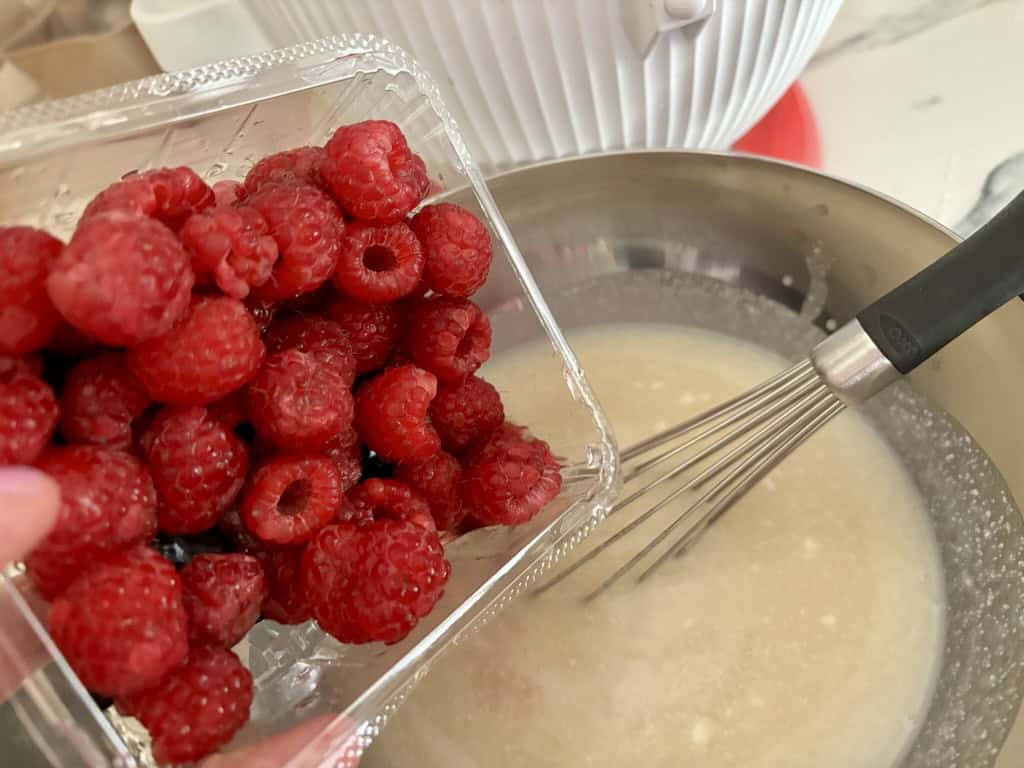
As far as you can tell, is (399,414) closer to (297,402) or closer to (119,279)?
(297,402)

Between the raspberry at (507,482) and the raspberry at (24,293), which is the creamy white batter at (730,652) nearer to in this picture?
the raspberry at (507,482)

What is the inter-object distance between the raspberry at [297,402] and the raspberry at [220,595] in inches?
2.5

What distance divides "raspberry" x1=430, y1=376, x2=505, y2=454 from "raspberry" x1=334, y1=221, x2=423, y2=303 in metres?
0.07

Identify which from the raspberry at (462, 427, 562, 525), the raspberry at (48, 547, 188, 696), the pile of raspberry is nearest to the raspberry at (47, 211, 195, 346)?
the pile of raspberry

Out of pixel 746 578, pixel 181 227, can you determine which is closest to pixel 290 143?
pixel 181 227

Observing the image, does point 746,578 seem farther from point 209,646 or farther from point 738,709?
point 209,646

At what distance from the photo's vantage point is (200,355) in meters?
0.43

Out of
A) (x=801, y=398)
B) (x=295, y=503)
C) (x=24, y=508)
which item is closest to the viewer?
(x=24, y=508)

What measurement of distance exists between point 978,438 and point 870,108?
1.38 feet

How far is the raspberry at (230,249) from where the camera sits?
0.44 metres

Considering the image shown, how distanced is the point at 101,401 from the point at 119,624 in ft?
0.34

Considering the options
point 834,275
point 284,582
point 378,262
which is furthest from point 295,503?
point 834,275

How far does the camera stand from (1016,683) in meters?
0.57

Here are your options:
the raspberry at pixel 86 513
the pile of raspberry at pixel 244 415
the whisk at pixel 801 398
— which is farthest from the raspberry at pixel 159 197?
the whisk at pixel 801 398
